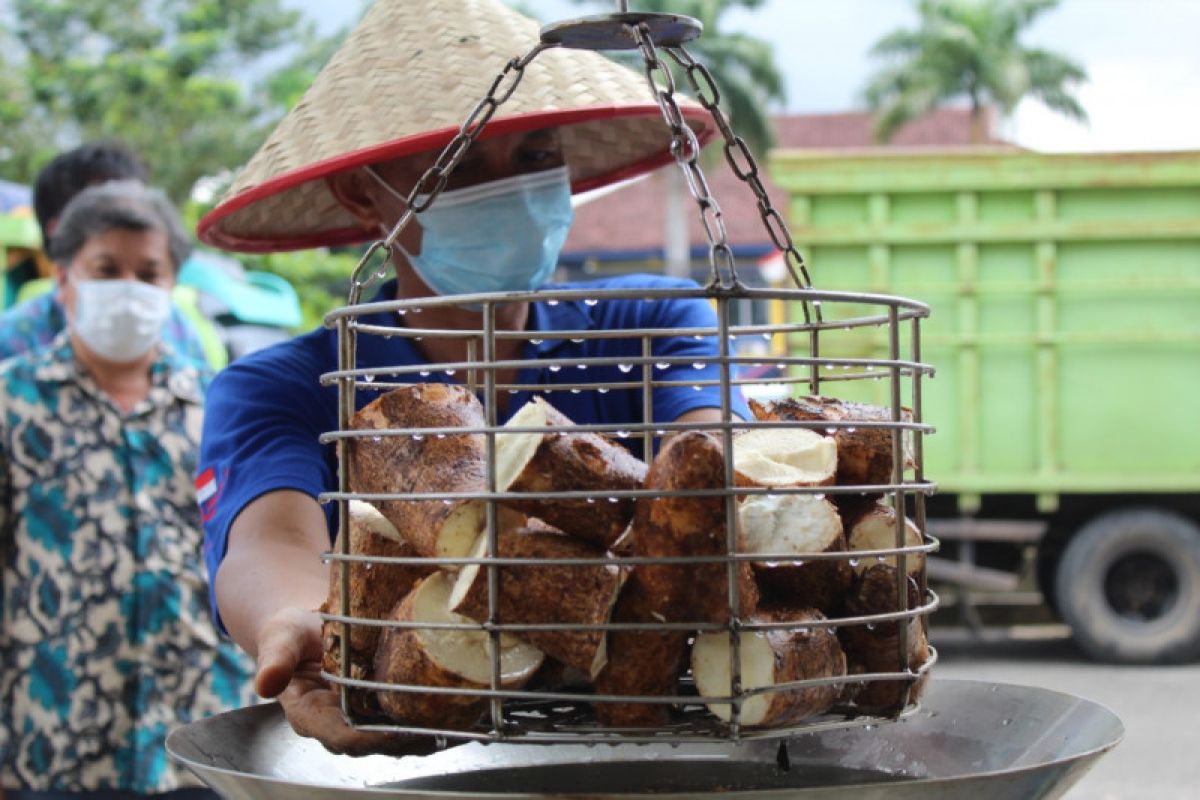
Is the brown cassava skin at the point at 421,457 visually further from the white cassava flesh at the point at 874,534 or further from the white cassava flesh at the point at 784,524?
the white cassava flesh at the point at 874,534

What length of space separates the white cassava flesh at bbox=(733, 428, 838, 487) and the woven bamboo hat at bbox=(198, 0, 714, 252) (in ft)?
2.76

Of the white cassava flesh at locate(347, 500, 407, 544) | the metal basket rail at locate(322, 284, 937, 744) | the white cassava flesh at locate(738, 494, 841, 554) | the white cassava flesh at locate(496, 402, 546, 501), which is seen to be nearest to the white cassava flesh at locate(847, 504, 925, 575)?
the metal basket rail at locate(322, 284, 937, 744)

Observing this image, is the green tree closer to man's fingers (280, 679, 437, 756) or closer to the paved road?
the paved road

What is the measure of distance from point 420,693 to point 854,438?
1.55 ft

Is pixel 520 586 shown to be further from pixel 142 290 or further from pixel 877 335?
pixel 877 335

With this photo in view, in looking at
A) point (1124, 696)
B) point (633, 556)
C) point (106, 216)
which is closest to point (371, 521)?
point (633, 556)

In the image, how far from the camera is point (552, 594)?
1318 millimetres

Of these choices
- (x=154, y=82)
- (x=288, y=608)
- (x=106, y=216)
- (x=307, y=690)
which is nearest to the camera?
(x=307, y=690)

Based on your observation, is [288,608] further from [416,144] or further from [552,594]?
[416,144]

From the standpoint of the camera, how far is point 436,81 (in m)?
2.21

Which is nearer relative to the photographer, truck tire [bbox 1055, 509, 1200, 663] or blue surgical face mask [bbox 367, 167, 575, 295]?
blue surgical face mask [bbox 367, 167, 575, 295]

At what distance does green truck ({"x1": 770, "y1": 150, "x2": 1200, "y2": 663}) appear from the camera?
30.6ft

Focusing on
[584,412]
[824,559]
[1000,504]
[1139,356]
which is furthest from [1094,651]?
[824,559]

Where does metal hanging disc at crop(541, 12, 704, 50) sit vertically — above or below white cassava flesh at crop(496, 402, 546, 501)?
above
